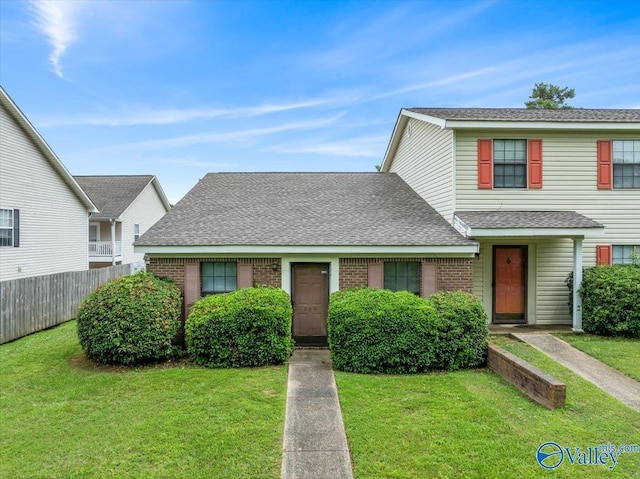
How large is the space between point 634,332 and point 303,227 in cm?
867

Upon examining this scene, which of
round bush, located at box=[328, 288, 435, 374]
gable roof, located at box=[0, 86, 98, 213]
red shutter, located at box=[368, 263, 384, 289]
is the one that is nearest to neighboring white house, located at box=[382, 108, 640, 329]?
red shutter, located at box=[368, 263, 384, 289]

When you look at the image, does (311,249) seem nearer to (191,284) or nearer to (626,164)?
(191,284)

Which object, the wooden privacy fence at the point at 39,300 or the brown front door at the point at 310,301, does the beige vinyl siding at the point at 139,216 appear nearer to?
the wooden privacy fence at the point at 39,300

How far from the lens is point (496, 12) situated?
14.4 metres

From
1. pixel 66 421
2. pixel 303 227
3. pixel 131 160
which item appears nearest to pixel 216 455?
pixel 66 421

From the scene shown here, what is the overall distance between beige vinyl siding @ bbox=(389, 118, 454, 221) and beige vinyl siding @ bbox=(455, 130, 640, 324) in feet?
0.97

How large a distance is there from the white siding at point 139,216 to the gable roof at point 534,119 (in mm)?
19140

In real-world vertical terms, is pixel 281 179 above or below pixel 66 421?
above

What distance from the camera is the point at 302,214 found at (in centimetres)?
1079

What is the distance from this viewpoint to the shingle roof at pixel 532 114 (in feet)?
32.9

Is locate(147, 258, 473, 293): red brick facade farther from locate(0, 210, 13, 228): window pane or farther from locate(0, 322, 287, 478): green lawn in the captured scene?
locate(0, 210, 13, 228): window pane

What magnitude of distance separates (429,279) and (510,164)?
428cm

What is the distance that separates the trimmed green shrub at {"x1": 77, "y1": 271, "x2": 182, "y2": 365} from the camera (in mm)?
7504

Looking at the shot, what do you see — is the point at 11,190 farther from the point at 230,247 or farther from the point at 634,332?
the point at 634,332
